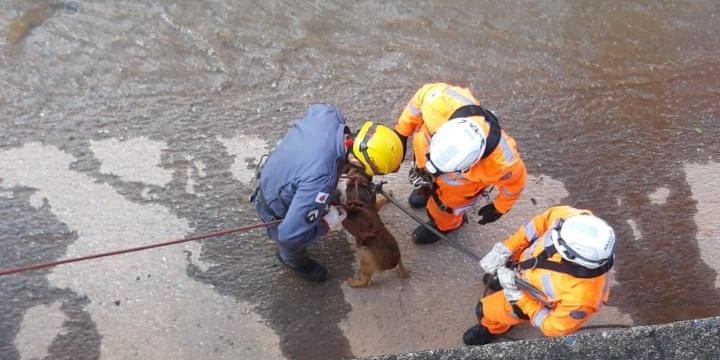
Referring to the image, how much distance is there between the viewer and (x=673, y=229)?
518 centimetres

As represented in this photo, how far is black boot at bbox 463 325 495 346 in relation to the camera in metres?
4.42

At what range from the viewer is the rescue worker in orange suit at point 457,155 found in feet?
11.7

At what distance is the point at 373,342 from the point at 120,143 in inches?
111

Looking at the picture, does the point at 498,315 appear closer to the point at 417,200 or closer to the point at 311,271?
the point at 417,200

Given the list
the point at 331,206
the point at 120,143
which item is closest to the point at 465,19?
the point at 331,206

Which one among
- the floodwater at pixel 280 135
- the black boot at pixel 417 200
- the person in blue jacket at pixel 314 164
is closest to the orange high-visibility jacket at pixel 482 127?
the person in blue jacket at pixel 314 164

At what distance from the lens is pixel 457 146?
3.53 meters

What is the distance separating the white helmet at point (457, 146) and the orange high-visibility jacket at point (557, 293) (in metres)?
0.66

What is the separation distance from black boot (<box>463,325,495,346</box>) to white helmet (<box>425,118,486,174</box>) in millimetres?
1460

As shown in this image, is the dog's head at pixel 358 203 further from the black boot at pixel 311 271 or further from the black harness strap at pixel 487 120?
the black harness strap at pixel 487 120

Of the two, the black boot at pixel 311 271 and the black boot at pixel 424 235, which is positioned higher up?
the black boot at pixel 424 235

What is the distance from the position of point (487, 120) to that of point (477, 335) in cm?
170

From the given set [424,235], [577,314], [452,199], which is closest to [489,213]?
[452,199]

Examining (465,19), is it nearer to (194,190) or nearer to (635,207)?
(635,207)
